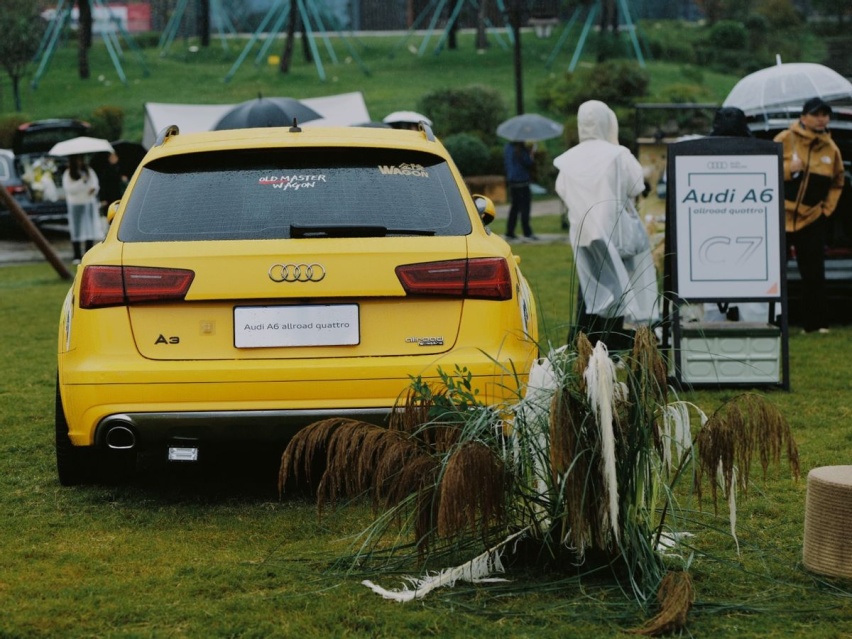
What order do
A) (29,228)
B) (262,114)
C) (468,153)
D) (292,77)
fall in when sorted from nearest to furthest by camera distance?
(29,228) < (262,114) < (468,153) < (292,77)

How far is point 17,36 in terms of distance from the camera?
4603 cm

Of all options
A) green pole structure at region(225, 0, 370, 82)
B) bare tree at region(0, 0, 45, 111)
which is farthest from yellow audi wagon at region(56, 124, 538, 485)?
green pole structure at region(225, 0, 370, 82)

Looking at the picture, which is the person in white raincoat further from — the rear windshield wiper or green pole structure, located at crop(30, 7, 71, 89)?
green pole structure, located at crop(30, 7, 71, 89)

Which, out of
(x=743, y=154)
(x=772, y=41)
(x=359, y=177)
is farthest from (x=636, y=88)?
(x=359, y=177)

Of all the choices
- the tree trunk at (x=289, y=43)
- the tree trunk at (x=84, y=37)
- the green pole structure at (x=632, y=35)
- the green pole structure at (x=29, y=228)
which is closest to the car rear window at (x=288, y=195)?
the green pole structure at (x=29, y=228)

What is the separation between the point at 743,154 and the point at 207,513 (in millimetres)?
4704

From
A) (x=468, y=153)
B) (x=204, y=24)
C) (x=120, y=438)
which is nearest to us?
(x=120, y=438)

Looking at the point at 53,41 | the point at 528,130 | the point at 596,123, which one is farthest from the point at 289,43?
the point at 596,123

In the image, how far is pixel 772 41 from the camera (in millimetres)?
55188

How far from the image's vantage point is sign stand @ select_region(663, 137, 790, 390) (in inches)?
361

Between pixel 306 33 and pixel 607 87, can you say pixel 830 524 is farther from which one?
pixel 306 33

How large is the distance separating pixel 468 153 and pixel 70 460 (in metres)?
27.2

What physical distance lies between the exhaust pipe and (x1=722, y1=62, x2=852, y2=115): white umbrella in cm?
928

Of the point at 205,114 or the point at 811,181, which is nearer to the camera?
the point at 811,181
